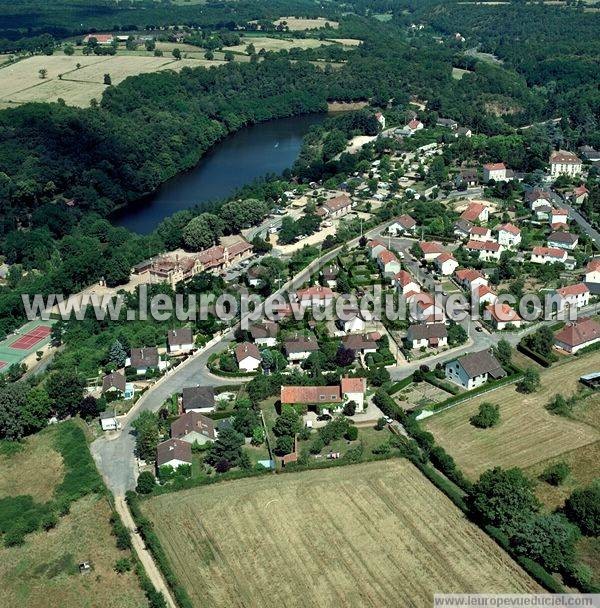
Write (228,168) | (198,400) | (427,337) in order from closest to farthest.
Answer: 1. (198,400)
2. (427,337)
3. (228,168)

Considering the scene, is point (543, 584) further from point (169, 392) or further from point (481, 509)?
point (169, 392)

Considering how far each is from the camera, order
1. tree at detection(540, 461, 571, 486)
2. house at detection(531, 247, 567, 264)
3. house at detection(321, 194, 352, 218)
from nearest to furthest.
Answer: tree at detection(540, 461, 571, 486) → house at detection(531, 247, 567, 264) → house at detection(321, 194, 352, 218)

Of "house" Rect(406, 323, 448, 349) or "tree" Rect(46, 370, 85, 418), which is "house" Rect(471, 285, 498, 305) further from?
"tree" Rect(46, 370, 85, 418)

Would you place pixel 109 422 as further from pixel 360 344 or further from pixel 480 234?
pixel 480 234

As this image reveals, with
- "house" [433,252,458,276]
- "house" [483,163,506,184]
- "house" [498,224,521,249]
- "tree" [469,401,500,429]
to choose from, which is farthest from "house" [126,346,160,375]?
"house" [483,163,506,184]

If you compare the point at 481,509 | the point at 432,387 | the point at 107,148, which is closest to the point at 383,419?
the point at 432,387

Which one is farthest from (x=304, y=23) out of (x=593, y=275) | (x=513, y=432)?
(x=513, y=432)

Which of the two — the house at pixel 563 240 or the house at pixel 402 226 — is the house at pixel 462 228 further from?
the house at pixel 563 240
